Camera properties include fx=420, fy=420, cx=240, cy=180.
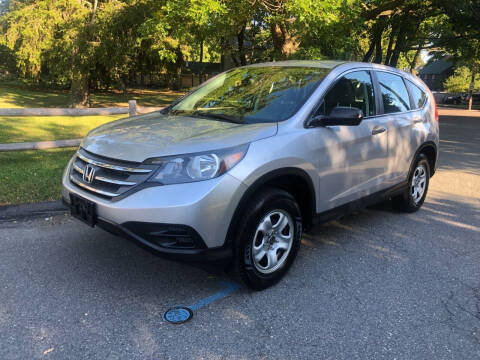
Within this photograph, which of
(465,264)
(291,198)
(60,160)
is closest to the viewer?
(291,198)

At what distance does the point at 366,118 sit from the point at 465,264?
1690 mm

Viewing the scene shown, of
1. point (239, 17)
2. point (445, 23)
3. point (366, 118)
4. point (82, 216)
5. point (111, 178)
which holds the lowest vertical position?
point (82, 216)

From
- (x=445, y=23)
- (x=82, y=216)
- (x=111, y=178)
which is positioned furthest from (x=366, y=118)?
(x=445, y=23)

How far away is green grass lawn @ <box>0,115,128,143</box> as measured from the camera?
11078mm

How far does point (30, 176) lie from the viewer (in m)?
6.33

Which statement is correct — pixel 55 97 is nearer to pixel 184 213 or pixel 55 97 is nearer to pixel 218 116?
pixel 218 116

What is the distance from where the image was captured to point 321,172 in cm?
365

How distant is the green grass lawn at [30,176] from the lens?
5410mm

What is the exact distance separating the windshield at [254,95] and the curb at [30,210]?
198 cm

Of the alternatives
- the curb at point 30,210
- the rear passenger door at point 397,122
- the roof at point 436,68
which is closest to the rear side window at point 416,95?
the rear passenger door at point 397,122

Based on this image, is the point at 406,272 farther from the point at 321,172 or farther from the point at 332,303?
the point at 321,172

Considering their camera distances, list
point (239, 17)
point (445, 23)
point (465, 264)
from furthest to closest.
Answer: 1. point (445, 23)
2. point (239, 17)
3. point (465, 264)

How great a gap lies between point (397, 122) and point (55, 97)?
2927 centimetres

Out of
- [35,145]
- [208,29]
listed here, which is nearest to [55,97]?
[208,29]
